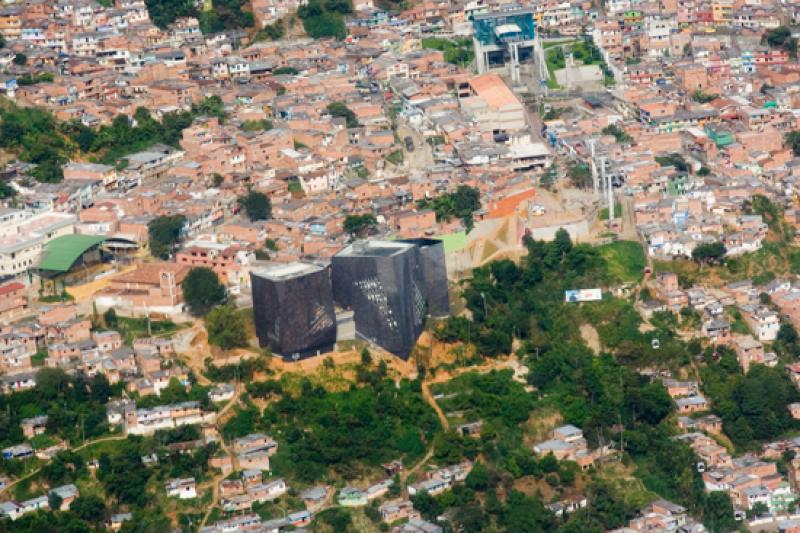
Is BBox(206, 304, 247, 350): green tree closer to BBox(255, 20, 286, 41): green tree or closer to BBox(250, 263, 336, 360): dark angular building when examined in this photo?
BBox(250, 263, 336, 360): dark angular building

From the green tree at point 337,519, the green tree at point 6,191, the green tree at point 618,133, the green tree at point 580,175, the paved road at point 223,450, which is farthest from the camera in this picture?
the green tree at point 618,133

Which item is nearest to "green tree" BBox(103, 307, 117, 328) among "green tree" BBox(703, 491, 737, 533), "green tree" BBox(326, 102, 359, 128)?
"green tree" BBox(326, 102, 359, 128)

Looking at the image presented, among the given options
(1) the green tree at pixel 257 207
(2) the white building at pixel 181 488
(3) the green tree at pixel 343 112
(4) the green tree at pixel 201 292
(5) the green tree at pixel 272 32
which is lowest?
(2) the white building at pixel 181 488

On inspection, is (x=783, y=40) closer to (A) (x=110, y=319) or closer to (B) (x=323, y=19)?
(B) (x=323, y=19)

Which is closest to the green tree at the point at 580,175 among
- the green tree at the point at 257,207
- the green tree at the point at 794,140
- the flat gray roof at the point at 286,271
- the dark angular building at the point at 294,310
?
the green tree at the point at 794,140

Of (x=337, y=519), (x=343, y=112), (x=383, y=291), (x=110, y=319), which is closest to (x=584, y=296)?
(x=383, y=291)

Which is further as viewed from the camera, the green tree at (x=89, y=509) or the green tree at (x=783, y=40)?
A: the green tree at (x=783, y=40)

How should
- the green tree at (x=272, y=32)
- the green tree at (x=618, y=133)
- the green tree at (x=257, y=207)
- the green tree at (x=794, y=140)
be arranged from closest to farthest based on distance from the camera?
the green tree at (x=257, y=207) → the green tree at (x=794, y=140) → the green tree at (x=618, y=133) → the green tree at (x=272, y=32)

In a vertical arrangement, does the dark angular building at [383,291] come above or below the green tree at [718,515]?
above

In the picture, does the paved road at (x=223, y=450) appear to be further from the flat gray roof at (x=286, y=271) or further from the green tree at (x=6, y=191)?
the green tree at (x=6, y=191)
